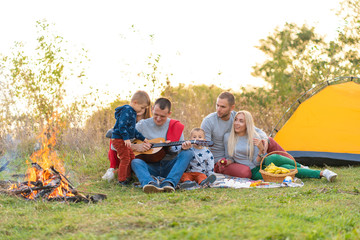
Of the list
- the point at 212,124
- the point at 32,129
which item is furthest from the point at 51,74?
the point at 212,124

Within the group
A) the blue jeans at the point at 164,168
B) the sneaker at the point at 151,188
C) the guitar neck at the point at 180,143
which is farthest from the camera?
the guitar neck at the point at 180,143

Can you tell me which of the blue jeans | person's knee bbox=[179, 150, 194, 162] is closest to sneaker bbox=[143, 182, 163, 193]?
the blue jeans

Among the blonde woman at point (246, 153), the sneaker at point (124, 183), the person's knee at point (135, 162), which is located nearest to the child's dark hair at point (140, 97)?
the person's knee at point (135, 162)

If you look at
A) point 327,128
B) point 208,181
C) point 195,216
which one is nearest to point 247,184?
point 208,181

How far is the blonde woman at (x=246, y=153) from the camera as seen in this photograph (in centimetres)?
657

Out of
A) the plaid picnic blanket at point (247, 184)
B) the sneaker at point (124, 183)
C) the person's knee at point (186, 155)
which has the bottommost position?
the plaid picnic blanket at point (247, 184)

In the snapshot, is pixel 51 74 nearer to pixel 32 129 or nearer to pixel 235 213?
pixel 32 129

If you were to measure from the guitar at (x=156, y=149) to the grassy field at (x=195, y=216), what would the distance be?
811mm

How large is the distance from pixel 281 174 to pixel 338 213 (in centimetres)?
207

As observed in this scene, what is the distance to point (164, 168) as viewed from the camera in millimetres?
6180

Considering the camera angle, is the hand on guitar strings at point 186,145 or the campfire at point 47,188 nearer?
the campfire at point 47,188

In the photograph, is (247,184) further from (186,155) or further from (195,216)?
(195,216)

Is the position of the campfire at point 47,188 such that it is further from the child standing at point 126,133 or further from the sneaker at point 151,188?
the child standing at point 126,133

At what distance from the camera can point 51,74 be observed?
949cm
